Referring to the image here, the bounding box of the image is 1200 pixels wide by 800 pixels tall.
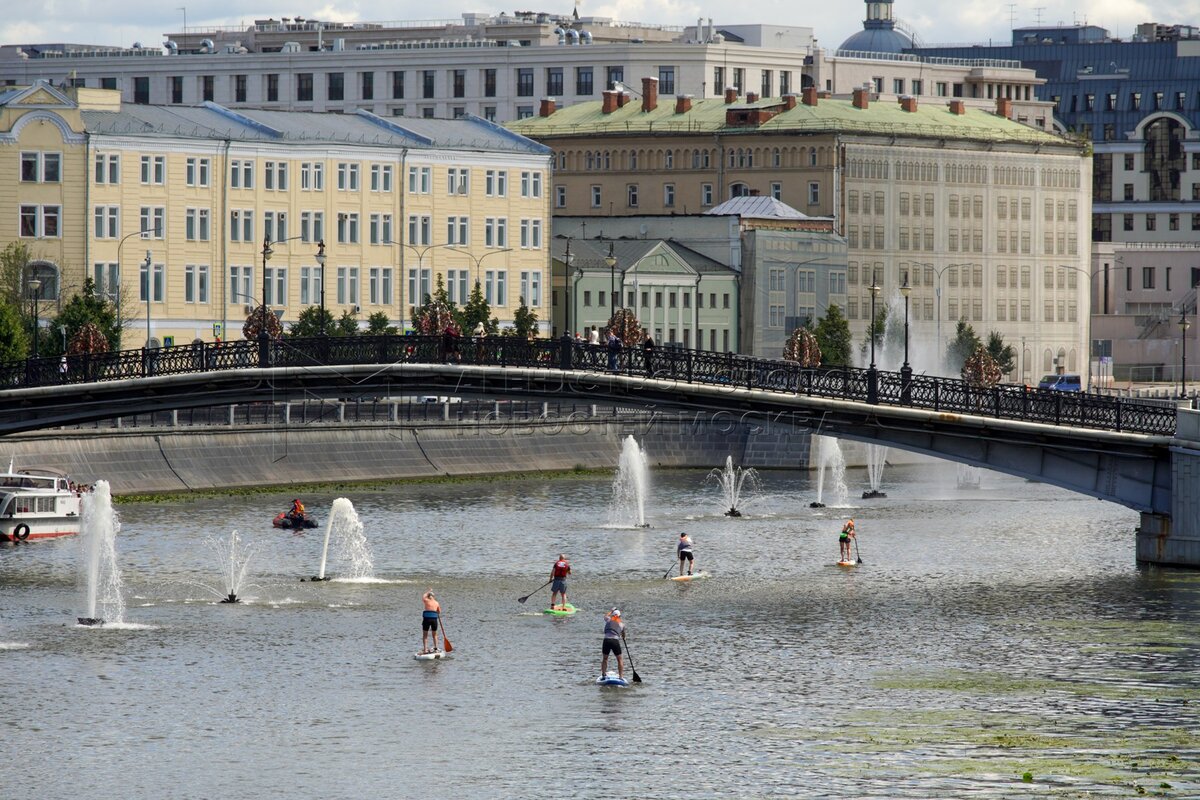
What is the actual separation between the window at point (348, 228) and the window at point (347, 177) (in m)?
1.36

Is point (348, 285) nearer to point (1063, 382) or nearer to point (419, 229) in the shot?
point (419, 229)

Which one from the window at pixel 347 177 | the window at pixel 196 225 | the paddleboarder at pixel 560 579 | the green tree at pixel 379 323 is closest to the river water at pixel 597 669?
the paddleboarder at pixel 560 579

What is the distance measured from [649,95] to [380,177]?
45.5 m

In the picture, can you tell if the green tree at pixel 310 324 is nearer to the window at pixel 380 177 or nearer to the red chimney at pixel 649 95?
the window at pixel 380 177

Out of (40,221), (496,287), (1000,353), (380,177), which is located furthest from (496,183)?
(1000,353)

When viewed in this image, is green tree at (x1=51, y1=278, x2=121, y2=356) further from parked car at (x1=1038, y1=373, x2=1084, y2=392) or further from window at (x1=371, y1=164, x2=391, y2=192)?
parked car at (x1=1038, y1=373, x2=1084, y2=392)

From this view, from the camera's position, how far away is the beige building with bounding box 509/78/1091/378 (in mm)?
186750

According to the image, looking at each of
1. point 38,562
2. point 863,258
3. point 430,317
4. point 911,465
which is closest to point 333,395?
point 38,562

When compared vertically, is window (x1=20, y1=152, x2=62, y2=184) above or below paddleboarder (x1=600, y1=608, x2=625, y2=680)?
above

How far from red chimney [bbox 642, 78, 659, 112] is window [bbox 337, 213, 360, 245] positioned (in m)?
47.2

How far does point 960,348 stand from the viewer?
622ft

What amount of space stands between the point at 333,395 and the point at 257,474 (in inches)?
1367

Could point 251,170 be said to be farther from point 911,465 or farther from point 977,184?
point 977,184

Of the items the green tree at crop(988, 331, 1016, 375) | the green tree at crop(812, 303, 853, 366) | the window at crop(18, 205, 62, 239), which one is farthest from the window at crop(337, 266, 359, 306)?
the green tree at crop(988, 331, 1016, 375)
